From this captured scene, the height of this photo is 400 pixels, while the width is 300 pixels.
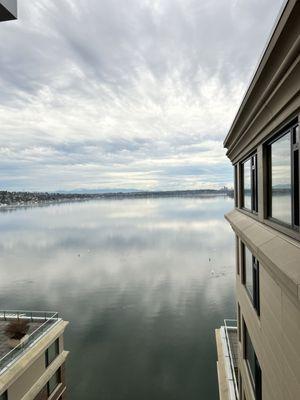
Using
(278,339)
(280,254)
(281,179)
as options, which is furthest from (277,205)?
(278,339)

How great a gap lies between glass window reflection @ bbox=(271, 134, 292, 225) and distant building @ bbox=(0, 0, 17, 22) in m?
7.18

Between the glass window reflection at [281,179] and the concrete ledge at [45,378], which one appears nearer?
the glass window reflection at [281,179]

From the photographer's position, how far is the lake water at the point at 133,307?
34.9 meters

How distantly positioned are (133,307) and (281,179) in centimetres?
4958

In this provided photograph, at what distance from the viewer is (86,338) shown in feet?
143

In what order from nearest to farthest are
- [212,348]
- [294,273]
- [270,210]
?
[294,273] → [270,210] → [212,348]

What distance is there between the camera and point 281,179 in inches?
335

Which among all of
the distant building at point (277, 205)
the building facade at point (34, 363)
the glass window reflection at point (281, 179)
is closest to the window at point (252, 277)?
the distant building at point (277, 205)

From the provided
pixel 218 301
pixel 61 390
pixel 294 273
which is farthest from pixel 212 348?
pixel 294 273

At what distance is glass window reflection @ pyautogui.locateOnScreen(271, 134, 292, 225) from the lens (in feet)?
25.6

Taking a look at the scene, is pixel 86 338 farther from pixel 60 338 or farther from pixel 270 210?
pixel 270 210

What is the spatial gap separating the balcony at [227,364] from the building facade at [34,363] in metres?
11.2

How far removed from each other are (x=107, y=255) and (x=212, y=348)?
6673 centimetres

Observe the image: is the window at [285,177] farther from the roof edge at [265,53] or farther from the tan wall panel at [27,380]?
the tan wall panel at [27,380]
